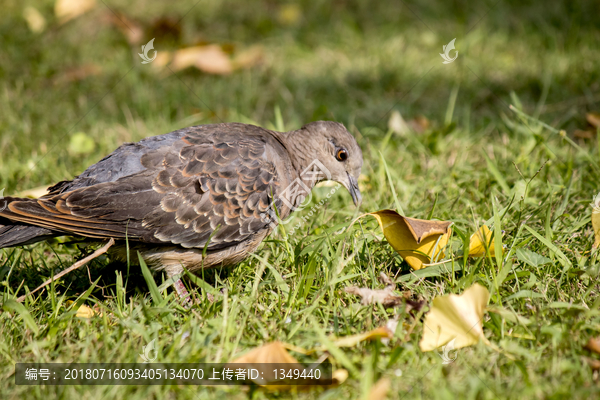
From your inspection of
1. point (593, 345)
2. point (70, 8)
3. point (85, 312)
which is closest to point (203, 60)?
point (70, 8)

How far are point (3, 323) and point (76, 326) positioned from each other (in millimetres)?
427

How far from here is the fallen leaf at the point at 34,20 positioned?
755 cm

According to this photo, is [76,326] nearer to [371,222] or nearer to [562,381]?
[371,222]

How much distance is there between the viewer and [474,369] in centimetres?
255

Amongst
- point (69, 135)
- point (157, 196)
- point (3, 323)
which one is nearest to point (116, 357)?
point (3, 323)

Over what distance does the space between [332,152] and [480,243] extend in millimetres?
1414

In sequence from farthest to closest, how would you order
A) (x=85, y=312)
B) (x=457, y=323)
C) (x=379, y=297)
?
(x=85, y=312) → (x=379, y=297) → (x=457, y=323)

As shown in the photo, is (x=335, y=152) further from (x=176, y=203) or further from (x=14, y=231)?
(x=14, y=231)

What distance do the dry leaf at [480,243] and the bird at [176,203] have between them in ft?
4.02

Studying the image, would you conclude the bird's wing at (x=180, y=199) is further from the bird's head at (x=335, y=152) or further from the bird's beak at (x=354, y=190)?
the bird's beak at (x=354, y=190)

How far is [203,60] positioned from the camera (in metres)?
6.67

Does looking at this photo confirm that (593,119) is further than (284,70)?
No
